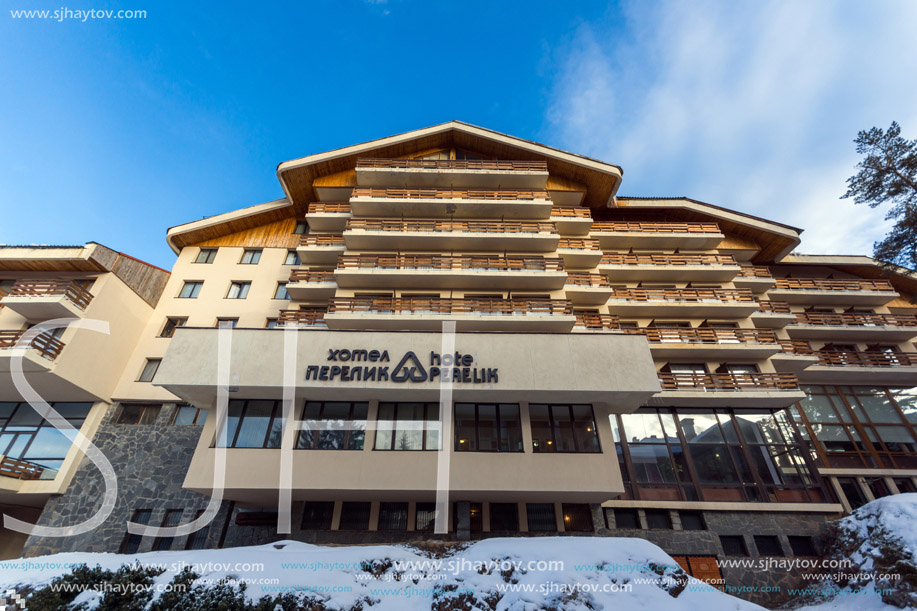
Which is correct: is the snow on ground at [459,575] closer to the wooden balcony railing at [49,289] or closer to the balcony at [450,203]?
the wooden balcony railing at [49,289]

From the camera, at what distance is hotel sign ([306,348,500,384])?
15.6 meters

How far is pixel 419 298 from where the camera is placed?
22297 millimetres

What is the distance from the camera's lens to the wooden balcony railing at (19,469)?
672 inches

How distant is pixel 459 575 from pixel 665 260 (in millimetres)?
22704

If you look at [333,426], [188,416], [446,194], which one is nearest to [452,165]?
[446,194]

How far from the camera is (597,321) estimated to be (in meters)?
22.3

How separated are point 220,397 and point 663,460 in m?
20.4

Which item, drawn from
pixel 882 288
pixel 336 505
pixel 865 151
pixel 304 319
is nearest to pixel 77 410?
pixel 304 319

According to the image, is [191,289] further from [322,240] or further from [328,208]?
[328,208]

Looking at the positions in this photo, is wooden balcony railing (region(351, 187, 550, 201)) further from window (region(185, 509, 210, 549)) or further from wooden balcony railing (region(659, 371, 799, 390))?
window (region(185, 509, 210, 549))

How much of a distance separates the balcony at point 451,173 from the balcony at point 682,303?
957 centimetres

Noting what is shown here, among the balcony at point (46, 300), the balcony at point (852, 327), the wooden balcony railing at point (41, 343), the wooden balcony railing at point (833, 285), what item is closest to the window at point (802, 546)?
the balcony at point (852, 327)

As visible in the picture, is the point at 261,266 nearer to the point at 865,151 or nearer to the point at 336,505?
the point at 336,505

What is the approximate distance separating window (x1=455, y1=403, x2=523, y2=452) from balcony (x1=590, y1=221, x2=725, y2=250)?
15275mm
